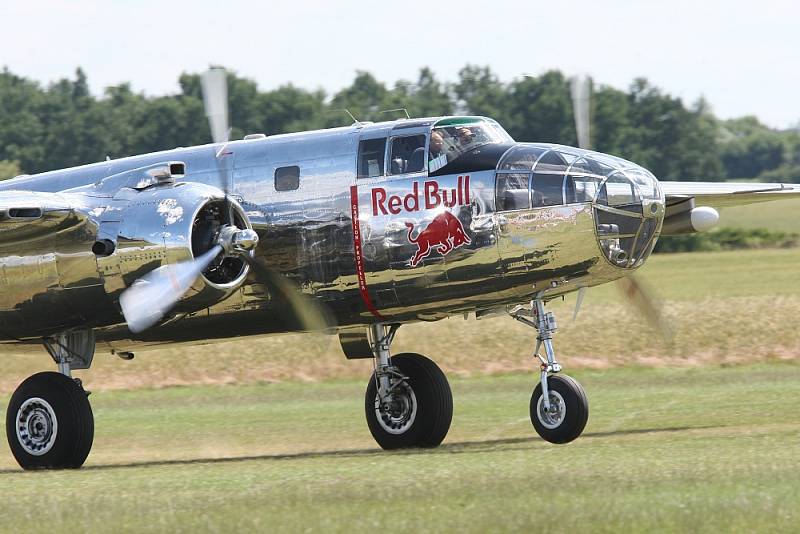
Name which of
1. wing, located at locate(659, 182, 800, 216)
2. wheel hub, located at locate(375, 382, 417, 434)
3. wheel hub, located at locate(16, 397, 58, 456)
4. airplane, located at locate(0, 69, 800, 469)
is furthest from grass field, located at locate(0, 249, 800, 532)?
wing, located at locate(659, 182, 800, 216)

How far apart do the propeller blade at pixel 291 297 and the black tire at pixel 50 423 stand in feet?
9.09

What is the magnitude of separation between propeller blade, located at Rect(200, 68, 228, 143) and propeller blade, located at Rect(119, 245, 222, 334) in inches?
134

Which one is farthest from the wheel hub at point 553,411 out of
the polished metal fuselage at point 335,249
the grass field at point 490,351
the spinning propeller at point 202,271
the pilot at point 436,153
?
the grass field at point 490,351

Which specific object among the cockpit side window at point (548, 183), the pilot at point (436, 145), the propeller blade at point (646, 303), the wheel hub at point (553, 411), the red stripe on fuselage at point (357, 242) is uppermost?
the pilot at point (436, 145)

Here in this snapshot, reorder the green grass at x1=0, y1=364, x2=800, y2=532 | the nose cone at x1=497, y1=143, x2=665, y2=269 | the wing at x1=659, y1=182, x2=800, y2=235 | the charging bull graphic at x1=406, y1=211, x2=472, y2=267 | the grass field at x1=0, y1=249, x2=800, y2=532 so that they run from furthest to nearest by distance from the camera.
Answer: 1. the wing at x1=659, y1=182, x2=800, y2=235
2. the charging bull graphic at x1=406, y1=211, x2=472, y2=267
3. the nose cone at x1=497, y1=143, x2=665, y2=269
4. the grass field at x1=0, y1=249, x2=800, y2=532
5. the green grass at x1=0, y1=364, x2=800, y2=532

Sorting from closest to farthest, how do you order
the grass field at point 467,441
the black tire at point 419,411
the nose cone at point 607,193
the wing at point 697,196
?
1. the grass field at point 467,441
2. the nose cone at point 607,193
3. the black tire at point 419,411
4. the wing at point 697,196

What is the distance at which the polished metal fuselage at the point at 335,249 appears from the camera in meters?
16.5

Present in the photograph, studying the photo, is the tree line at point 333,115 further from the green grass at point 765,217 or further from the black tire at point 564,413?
the black tire at point 564,413

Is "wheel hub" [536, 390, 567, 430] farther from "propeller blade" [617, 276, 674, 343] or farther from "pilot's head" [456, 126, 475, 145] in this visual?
"pilot's head" [456, 126, 475, 145]

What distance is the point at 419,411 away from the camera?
18734 mm

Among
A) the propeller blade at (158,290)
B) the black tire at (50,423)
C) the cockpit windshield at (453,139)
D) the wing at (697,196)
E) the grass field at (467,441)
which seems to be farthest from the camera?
the wing at (697,196)

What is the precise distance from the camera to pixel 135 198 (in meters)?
16.9

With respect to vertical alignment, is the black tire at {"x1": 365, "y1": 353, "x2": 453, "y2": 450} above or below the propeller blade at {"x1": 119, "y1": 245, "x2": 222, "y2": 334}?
below

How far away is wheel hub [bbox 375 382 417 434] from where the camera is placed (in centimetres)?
1880
